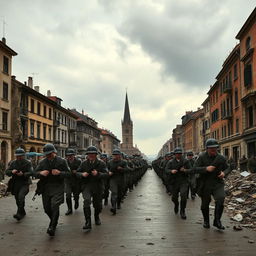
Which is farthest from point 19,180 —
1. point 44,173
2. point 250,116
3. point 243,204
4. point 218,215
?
point 250,116

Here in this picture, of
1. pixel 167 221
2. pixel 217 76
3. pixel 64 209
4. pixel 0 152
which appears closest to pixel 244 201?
pixel 167 221

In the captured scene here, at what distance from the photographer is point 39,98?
46.2m

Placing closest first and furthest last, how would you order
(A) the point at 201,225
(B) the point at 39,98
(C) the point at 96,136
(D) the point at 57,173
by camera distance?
1. (D) the point at 57,173
2. (A) the point at 201,225
3. (B) the point at 39,98
4. (C) the point at 96,136

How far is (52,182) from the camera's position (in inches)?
280

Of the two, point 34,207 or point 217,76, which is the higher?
point 217,76

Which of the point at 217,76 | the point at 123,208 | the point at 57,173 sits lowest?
the point at 123,208

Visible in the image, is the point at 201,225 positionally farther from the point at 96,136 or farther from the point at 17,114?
the point at 96,136

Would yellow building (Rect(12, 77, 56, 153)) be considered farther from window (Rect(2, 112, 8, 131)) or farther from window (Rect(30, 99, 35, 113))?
window (Rect(2, 112, 8, 131))

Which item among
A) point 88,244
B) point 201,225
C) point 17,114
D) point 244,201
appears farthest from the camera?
point 17,114

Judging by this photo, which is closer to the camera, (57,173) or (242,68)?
(57,173)

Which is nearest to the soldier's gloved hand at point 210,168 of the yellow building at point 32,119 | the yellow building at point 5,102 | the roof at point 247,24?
the roof at point 247,24

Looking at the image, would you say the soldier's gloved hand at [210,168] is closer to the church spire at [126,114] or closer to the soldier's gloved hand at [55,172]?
the soldier's gloved hand at [55,172]

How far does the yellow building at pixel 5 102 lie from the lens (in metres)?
34.8

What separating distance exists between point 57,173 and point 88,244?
1522mm
